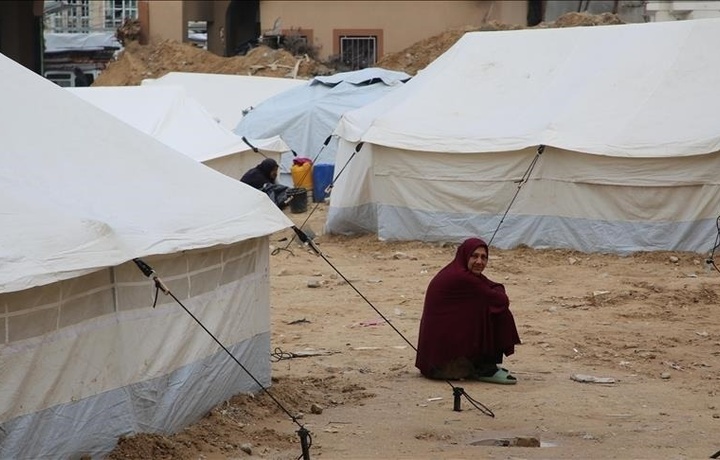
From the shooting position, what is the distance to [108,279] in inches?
283

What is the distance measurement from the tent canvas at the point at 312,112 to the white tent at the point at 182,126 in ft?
6.25

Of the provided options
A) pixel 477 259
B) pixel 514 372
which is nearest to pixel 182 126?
pixel 514 372

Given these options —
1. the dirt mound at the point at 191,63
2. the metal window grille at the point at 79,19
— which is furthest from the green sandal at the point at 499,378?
the metal window grille at the point at 79,19

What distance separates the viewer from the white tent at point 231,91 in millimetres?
28859

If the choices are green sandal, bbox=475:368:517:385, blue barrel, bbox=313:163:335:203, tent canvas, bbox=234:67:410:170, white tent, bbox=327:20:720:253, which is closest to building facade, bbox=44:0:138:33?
tent canvas, bbox=234:67:410:170

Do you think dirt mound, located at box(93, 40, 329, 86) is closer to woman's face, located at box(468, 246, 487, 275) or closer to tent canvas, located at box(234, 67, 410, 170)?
tent canvas, located at box(234, 67, 410, 170)

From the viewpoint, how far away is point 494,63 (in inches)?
718

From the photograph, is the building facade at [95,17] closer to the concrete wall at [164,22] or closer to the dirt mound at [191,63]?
the concrete wall at [164,22]

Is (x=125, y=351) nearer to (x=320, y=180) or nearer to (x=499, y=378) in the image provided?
(x=499, y=378)

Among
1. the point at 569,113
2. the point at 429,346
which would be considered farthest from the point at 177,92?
the point at 429,346

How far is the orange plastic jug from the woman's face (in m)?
12.7

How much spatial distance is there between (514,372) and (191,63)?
2786cm

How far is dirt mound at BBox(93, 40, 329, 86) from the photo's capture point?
1377 inches

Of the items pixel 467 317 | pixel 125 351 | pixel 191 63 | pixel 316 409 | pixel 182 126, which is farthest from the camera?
pixel 191 63
